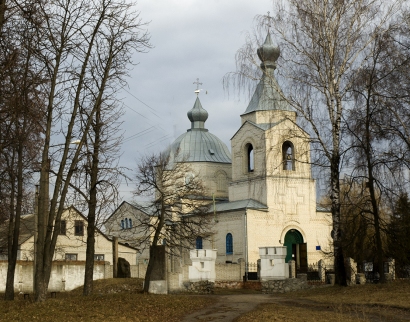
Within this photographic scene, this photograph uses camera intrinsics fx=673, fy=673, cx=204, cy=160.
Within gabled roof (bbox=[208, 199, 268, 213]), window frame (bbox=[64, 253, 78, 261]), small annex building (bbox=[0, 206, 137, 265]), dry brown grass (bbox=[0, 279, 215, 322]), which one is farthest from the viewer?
gabled roof (bbox=[208, 199, 268, 213])

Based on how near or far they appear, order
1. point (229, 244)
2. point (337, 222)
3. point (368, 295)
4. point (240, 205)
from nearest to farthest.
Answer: point (368, 295) < point (337, 222) < point (229, 244) < point (240, 205)

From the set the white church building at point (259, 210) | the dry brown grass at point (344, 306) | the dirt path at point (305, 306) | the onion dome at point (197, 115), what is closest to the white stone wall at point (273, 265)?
the dry brown grass at point (344, 306)

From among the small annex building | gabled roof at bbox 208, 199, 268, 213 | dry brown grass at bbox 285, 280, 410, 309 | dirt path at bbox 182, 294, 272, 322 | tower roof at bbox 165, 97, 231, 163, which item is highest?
tower roof at bbox 165, 97, 231, 163

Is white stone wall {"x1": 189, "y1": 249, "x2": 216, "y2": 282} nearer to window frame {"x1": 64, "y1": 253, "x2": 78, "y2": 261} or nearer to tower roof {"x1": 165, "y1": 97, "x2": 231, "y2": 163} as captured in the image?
window frame {"x1": 64, "y1": 253, "x2": 78, "y2": 261}

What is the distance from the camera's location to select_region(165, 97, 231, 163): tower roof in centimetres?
6091

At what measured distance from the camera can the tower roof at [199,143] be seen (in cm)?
6091

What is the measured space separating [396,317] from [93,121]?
10.5 meters

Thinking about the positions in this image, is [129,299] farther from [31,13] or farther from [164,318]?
[31,13]

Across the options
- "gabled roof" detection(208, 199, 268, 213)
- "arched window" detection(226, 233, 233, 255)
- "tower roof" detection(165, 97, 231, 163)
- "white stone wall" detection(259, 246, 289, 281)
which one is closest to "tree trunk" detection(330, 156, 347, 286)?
"white stone wall" detection(259, 246, 289, 281)

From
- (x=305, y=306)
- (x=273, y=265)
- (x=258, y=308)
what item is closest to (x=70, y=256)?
(x=273, y=265)

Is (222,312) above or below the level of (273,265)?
below

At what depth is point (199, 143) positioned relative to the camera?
62.4 meters

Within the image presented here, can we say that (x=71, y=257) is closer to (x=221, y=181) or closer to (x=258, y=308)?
(x=221, y=181)

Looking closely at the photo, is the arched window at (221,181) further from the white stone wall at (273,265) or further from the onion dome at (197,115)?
the white stone wall at (273,265)
